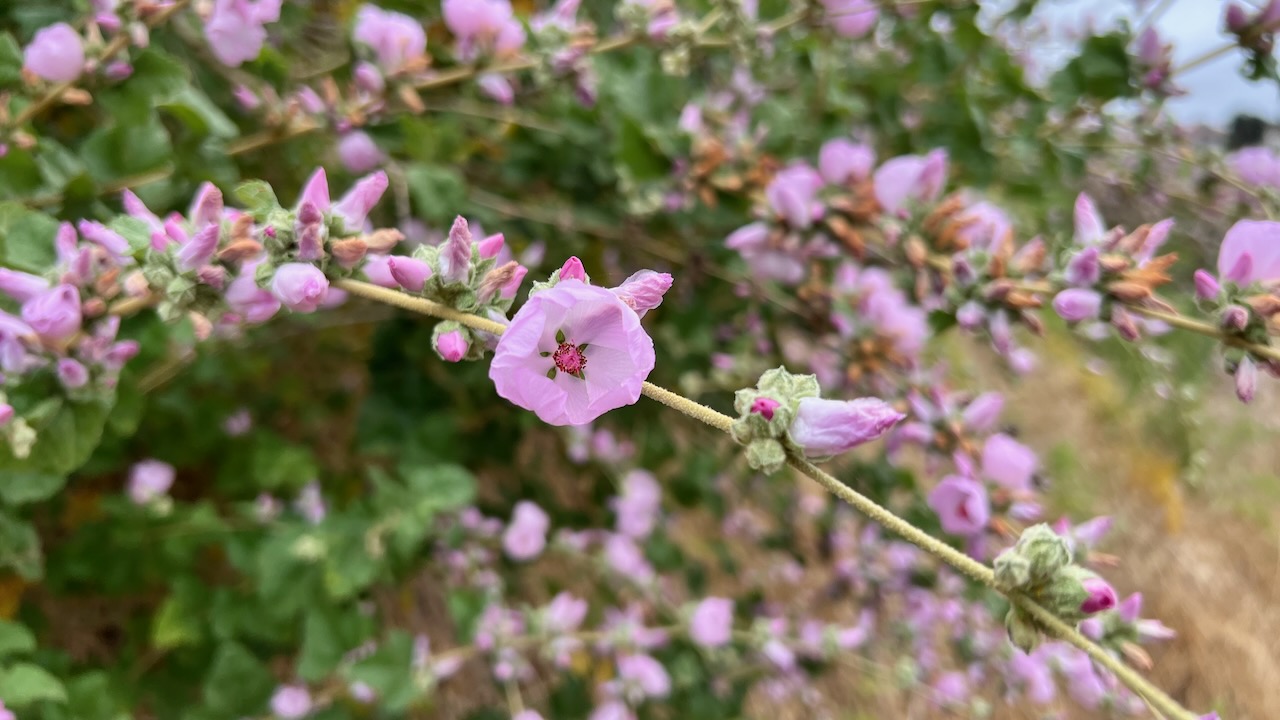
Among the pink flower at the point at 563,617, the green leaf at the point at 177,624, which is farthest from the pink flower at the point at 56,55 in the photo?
the pink flower at the point at 563,617

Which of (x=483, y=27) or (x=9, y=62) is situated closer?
(x=9, y=62)

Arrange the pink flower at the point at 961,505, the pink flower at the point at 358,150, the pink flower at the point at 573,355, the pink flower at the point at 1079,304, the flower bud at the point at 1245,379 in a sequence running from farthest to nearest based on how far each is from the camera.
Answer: the pink flower at the point at 358,150 < the pink flower at the point at 961,505 < the pink flower at the point at 1079,304 < the flower bud at the point at 1245,379 < the pink flower at the point at 573,355

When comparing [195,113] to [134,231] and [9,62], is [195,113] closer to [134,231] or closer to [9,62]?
[9,62]

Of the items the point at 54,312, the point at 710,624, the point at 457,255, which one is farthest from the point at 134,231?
the point at 710,624

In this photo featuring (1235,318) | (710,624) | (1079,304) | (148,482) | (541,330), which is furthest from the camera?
(710,624)

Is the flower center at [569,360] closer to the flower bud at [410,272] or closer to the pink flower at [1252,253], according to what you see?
the flower bud at [410,272]

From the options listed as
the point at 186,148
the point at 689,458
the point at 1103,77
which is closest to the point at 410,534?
the point at 186,148
